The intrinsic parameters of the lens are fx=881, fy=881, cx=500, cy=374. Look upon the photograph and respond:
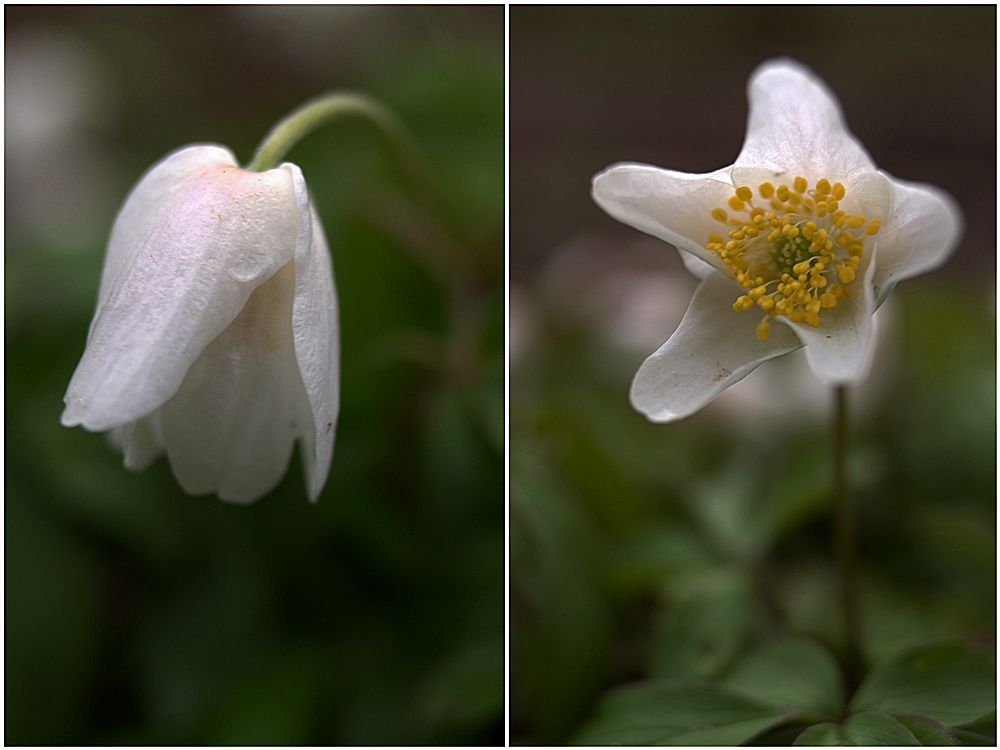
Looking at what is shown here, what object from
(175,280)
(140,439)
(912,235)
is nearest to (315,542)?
(140,439)

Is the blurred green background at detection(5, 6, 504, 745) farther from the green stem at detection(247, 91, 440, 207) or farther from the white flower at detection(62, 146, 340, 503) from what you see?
the white flower at detection(62, 146, 340, 503)

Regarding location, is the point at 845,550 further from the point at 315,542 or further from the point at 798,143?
the point at 315,542

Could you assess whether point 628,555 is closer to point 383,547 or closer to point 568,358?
point 383,547

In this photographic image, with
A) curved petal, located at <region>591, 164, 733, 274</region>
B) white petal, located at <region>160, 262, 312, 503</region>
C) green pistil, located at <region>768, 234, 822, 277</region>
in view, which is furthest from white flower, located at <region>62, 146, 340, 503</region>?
green pistil, located at <region>768, 234, 822, 277</region>

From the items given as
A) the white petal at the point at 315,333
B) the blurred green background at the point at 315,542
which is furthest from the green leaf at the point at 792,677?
the white petal at the point at 315,333

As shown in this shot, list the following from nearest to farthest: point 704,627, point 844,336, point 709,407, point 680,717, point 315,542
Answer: point 844,336 → point 680,717 → point 704,627 → point 315,542 → point 709,407

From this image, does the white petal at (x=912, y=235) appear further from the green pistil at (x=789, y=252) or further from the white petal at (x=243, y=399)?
the white petal at (x=243, y=399)
